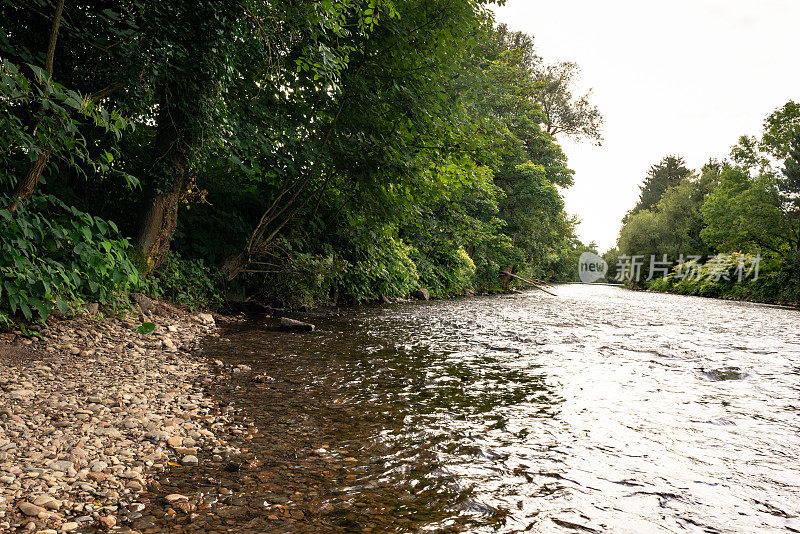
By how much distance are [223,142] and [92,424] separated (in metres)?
5.68

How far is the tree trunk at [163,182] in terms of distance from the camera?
7566mm

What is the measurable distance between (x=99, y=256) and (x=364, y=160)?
5796 mm

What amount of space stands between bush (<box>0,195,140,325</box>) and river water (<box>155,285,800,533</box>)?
181cm

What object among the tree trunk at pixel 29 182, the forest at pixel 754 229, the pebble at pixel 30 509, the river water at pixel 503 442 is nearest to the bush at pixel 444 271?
the river water at pixel 503 442

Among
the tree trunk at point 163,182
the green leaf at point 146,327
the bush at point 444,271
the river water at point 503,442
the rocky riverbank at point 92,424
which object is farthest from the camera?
the bush at point 444,271

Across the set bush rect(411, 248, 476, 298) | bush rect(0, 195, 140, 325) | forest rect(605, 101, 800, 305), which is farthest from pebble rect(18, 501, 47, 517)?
forest rect(605, 101, 800, 305)

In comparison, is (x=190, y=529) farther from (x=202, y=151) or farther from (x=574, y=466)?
(x=202, y=151)

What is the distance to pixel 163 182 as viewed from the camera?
7.72 m

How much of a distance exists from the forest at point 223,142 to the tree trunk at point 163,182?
26 millimetres

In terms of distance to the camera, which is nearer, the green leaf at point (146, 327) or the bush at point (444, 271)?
the green leaf at point (146, 327)

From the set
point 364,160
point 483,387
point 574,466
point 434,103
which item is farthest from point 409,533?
point 434,103
